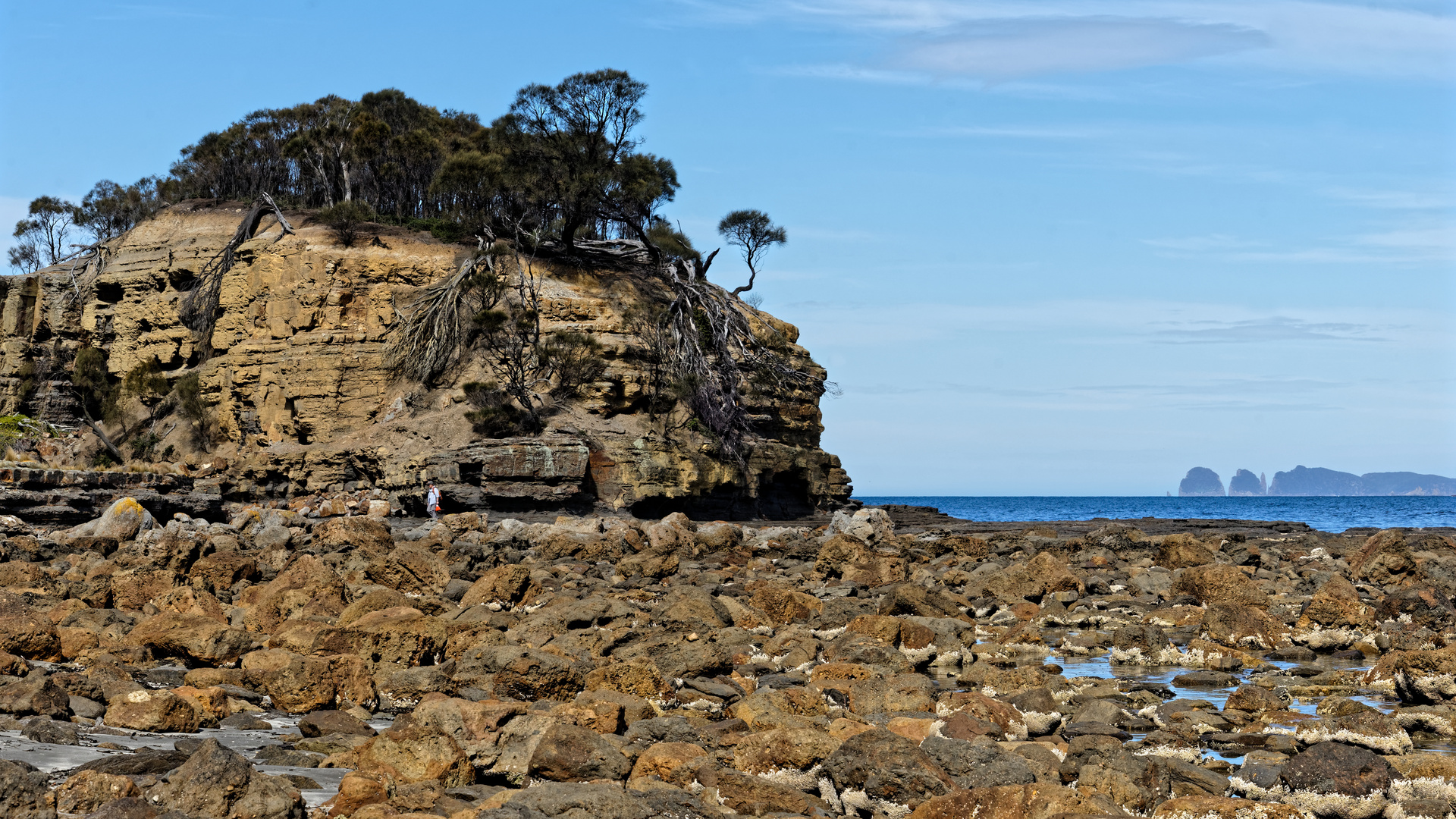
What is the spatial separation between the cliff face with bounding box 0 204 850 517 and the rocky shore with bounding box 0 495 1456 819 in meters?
12.7

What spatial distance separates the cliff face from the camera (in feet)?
99.9

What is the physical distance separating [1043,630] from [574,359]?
22181 millimetres

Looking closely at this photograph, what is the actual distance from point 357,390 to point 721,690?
2890 cm

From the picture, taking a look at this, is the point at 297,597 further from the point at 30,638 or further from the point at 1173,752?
the point at 1173,752

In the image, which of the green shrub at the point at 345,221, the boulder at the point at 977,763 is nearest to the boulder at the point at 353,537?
the boulder at the point at 977,763

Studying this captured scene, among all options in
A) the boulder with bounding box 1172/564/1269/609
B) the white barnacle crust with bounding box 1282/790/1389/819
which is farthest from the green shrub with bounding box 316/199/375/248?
the white barnacle crust with bounding box 1282/790/1389/819

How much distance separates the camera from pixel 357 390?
116 ft

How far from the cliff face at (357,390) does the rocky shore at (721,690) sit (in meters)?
12.7

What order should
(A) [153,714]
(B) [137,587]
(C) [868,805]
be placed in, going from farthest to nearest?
(B) [137,587] → (A) [153,714] → (C) [868,805]

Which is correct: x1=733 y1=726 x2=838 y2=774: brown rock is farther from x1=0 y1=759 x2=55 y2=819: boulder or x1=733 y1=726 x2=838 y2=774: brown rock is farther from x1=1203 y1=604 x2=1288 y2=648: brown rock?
x1=1203 y1=604 x2=1288 y2=648: brown rock

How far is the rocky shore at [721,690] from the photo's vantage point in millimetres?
5887

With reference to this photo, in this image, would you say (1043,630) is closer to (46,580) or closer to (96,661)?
(96,661)

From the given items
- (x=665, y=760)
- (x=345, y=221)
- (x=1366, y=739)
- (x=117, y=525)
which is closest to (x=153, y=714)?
(x=665, y=760)

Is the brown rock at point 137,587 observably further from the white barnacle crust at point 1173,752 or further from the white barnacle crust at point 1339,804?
the white barnacle crust at point 1339,804
